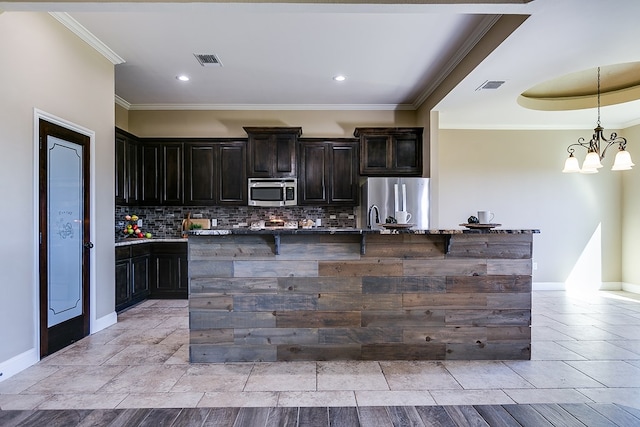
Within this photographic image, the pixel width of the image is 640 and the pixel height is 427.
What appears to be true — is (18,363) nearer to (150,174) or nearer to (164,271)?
(164,271)

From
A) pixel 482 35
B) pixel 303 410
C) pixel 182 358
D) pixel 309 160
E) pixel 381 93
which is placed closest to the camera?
pixel 303 410

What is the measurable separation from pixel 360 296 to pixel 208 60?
124 inches

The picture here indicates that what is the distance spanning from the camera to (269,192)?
557 centimetres

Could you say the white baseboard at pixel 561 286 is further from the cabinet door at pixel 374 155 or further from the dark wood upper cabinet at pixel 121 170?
the dark wood upper cabinet at pixel 121 170

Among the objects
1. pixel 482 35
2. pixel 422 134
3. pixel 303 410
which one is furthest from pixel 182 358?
pixel 422 134

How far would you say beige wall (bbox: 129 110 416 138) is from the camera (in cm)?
593

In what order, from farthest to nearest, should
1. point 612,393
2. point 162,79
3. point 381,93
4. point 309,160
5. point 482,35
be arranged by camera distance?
1. point 309,160
2. point 381,93
3. point 162,79
4. point 482,35
5. point 612,393

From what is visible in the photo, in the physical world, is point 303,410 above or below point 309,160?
below

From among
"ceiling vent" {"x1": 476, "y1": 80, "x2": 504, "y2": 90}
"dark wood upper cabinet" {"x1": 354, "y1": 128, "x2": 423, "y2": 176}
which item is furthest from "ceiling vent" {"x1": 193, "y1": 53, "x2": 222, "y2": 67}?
"ceiling vent" {"x1": 476, "y1": 80, "x2": 504, "y2": 90}

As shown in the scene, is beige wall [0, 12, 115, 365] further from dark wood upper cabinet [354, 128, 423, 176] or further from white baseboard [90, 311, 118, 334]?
dark wood upper cabinet [354, 128, 423, 176]

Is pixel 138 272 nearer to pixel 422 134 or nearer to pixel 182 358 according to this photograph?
pixel 182 358

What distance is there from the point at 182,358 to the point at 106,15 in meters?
3.12

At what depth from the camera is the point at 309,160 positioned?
570 centimetres

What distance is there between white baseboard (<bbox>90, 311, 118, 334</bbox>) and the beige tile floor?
185mm
